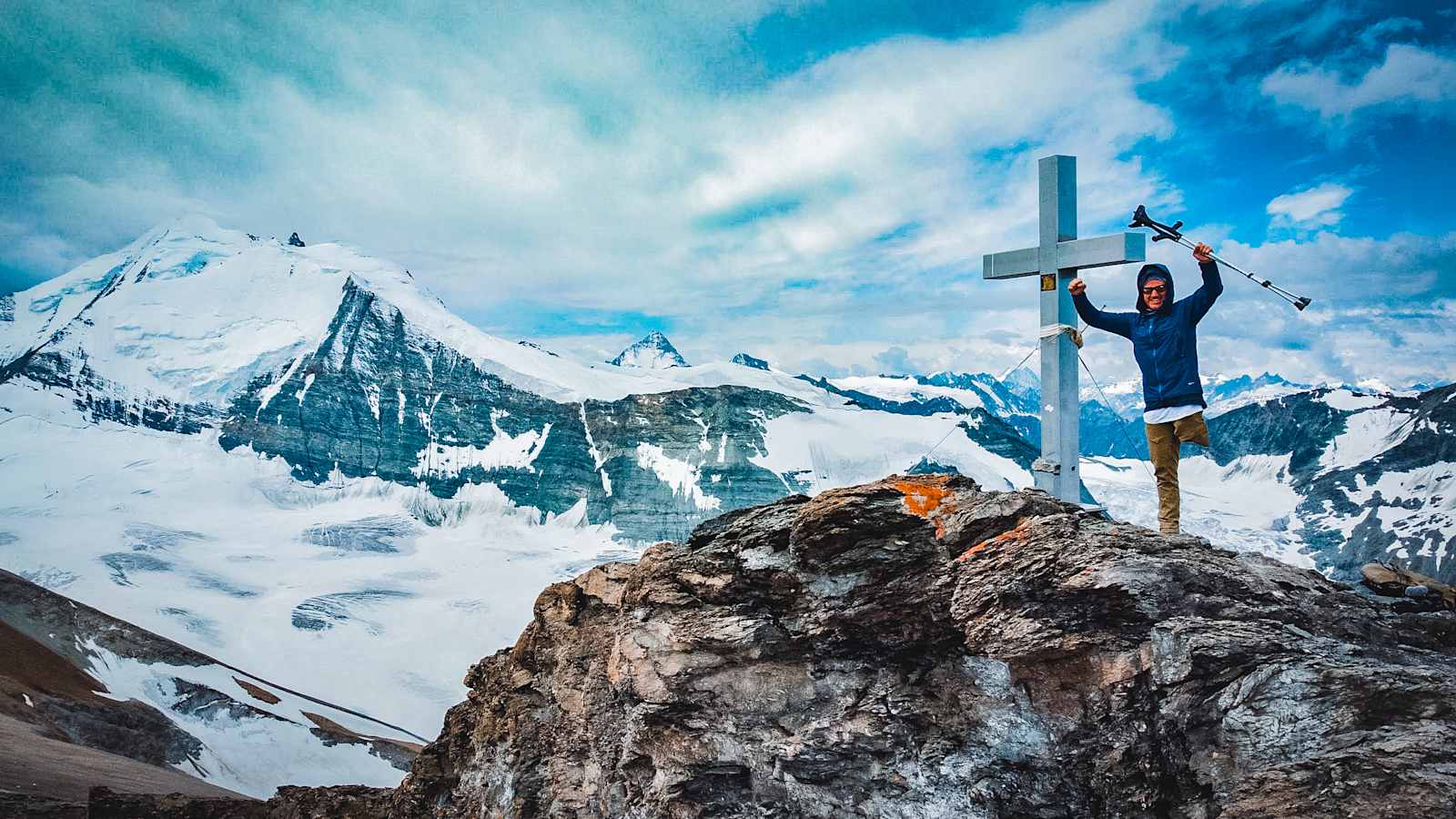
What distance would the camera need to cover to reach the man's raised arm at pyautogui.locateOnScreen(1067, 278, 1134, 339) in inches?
413

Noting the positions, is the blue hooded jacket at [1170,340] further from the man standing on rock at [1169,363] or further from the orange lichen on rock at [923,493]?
the orange lichen on rock at [923,493]

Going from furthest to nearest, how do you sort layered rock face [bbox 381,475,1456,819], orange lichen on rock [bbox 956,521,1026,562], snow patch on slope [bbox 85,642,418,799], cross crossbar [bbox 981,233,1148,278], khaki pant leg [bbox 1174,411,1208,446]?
snow patch on slope [bbox 85,642,418,799] → cross crossbar [bbox 981,233,1148,278] → khaki pant leg [bbox 1174,411,1208,446] → orange lichen on rock [bbox 956,521,1026,562] → layered rock face [bbox 381,475,1456,819]

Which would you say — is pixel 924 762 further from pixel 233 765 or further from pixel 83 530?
pixel 83 530

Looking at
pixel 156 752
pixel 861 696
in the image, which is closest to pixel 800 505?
pixel 861 696

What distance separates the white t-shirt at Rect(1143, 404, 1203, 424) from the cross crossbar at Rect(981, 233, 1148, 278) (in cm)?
284

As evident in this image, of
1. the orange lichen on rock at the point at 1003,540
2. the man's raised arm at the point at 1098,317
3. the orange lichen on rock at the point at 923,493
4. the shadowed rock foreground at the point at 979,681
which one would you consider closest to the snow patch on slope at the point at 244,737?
the shadowed rock foreground at the point at 979,681

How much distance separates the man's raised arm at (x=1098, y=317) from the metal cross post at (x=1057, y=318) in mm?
1346

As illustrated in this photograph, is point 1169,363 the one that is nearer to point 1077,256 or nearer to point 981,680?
point 1077,256

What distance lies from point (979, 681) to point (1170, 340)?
15.2 feet

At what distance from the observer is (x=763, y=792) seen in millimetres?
9742

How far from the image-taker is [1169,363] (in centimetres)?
982

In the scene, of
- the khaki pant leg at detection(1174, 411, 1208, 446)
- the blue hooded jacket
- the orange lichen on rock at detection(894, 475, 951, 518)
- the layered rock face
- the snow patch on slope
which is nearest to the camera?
the layered rock face

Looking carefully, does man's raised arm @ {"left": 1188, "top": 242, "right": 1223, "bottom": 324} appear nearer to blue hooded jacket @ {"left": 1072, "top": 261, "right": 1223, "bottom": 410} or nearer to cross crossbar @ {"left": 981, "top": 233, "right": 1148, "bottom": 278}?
blue hooded jacket @ {"left": 1072, "top": 261, "right": 1223, "bottom": 410}

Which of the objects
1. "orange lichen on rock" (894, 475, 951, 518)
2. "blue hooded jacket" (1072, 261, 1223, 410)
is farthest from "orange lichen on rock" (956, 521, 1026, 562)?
"blue hooded jacket" (1072, 261, 1223, 410)
